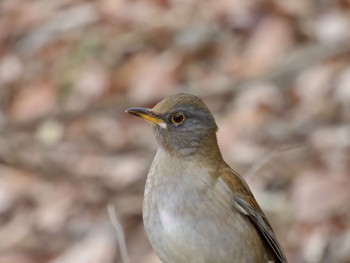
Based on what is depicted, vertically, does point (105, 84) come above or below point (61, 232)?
above

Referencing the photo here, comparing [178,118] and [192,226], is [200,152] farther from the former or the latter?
[192,226]

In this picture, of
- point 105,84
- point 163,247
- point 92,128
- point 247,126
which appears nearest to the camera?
point 163,247

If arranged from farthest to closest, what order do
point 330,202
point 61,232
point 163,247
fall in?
1. point 61,232
2. point 330,202
3. point 163,247

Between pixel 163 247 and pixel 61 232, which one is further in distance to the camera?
pixel 61 232

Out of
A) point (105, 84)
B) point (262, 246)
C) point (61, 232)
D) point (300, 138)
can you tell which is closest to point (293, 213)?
point (300, 138)

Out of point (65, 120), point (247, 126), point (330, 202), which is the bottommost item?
point (330, 202)

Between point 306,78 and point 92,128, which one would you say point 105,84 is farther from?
point 306,78

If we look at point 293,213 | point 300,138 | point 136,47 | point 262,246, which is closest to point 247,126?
point 300,138
